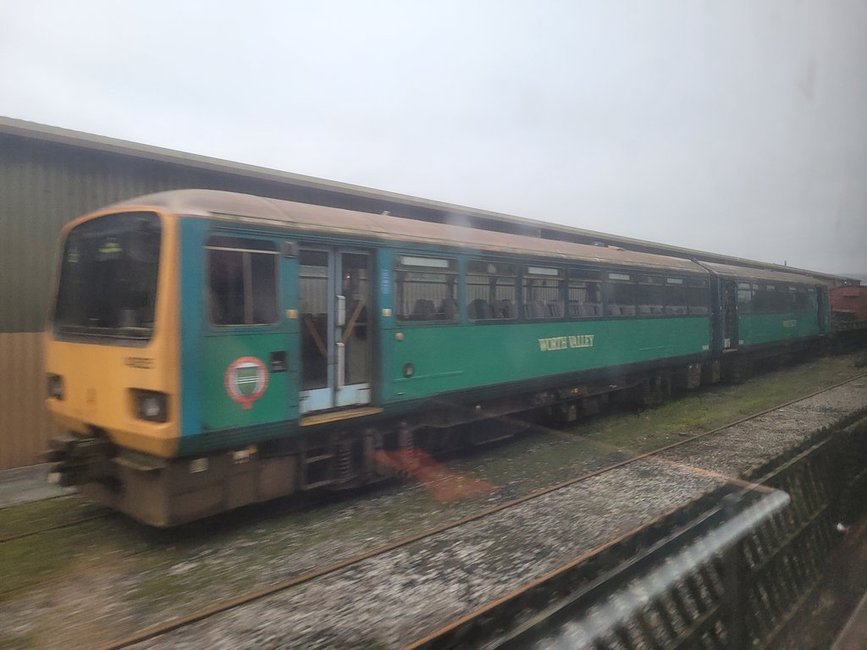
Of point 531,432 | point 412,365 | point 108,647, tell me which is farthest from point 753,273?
point 108,647

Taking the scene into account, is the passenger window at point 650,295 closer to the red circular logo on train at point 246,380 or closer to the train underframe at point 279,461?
the train underframe at point 279,461

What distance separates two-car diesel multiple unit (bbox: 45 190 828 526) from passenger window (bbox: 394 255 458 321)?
0.02 metres

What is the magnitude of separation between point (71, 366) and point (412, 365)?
3.40m

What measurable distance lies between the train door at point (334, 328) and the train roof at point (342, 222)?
300 millimetres

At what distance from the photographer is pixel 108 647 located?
3.68 m

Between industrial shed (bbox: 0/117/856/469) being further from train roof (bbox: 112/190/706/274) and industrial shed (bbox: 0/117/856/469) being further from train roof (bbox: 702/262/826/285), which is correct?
train roof (bbox: 702/262/826/285)

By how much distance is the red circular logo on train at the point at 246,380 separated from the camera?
5.40 metres

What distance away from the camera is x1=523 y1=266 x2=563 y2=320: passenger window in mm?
8953

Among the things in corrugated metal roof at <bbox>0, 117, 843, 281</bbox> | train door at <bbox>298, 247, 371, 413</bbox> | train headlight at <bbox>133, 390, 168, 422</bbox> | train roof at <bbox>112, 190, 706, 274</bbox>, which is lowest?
train headlight at <bbox>133, 390, 168, 422</bbox>

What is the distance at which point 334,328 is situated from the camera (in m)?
6.45

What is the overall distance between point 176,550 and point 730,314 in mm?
14344

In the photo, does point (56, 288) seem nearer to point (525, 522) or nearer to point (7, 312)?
point (7, 312)

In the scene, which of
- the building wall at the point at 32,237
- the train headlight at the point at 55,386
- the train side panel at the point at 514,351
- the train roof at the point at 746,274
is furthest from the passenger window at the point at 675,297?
the train headlight at the point at 55,386

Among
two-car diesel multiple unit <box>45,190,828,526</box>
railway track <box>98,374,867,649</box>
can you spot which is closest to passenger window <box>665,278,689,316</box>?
two-car diesel multiple unit <box>45,190,828,526</box>
